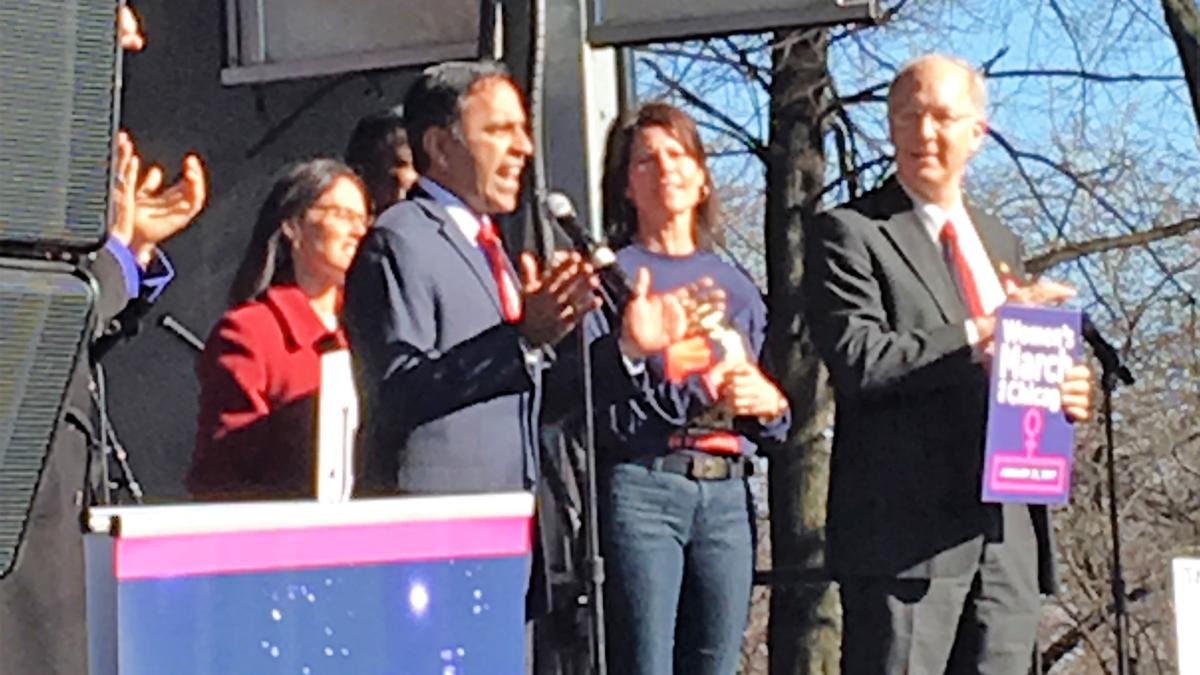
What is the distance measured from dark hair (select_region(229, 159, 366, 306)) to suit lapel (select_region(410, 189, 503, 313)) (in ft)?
1.08

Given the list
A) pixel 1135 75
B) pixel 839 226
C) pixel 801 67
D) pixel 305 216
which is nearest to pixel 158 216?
pixel 305 216

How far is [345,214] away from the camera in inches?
139

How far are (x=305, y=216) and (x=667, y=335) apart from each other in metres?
0.68

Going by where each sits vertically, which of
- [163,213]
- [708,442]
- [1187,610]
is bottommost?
[1187,610]

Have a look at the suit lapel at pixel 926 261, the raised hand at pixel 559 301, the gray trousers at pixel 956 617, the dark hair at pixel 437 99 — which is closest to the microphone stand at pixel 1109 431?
the suit lapel at pixel 926 261

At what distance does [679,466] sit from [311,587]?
1.29 metres

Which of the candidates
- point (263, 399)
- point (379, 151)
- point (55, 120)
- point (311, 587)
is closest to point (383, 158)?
point (379, 151)

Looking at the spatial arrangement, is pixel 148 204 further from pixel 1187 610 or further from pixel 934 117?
pixel 1187 610

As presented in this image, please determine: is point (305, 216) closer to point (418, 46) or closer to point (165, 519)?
point (418, 46)

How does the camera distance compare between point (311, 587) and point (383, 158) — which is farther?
point (383, 158)

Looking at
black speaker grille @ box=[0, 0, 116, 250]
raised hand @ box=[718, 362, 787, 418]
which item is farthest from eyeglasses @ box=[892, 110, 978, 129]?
black speaker grille @ box=[0, 0, 116, 250]

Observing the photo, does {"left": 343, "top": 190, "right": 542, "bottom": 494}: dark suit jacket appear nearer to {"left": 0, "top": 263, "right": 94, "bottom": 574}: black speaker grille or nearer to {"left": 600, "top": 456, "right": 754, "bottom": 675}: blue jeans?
{"left": 600, "top": 456, "right": 754, "bottom": 675}: blue jeans

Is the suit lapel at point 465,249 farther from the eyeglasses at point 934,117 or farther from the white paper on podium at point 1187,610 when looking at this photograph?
the white paper on podium at point 1187,610

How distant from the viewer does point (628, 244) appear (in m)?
3.56
